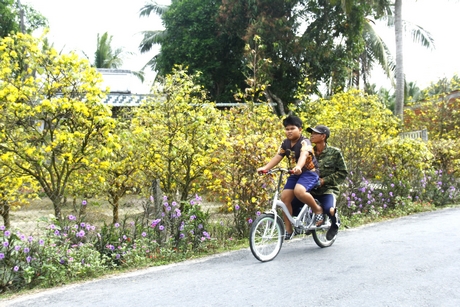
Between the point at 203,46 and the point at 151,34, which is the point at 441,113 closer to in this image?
the point at 203,46

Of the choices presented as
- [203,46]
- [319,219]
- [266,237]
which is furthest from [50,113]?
[203,46]

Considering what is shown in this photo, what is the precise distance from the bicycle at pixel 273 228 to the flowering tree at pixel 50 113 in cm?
221

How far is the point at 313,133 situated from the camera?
6188mm

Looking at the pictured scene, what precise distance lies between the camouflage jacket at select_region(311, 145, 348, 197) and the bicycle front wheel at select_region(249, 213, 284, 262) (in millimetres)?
1078

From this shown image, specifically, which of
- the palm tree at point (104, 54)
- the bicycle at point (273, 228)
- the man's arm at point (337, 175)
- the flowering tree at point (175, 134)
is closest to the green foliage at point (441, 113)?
the man's arm at point (337, 175)

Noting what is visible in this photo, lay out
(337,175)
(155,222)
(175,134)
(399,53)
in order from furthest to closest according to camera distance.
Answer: (399,53), (175,134), (337,175), (155,222)

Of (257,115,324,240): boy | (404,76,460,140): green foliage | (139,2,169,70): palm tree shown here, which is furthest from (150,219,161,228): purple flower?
(139,2,169,70): palm tree

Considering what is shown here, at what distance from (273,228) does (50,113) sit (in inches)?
128

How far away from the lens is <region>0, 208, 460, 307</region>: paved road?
4059mm

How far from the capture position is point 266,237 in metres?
5.38

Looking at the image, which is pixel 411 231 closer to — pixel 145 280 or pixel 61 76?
pixel 145 280

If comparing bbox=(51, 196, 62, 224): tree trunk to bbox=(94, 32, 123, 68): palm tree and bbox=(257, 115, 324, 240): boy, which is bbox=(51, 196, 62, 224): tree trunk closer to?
bbox=(257, 115, 324, 240): boy

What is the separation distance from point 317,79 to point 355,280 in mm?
15816

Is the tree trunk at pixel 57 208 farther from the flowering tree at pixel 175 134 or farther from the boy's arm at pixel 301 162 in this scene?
the boy's arm at pixel 301 162
